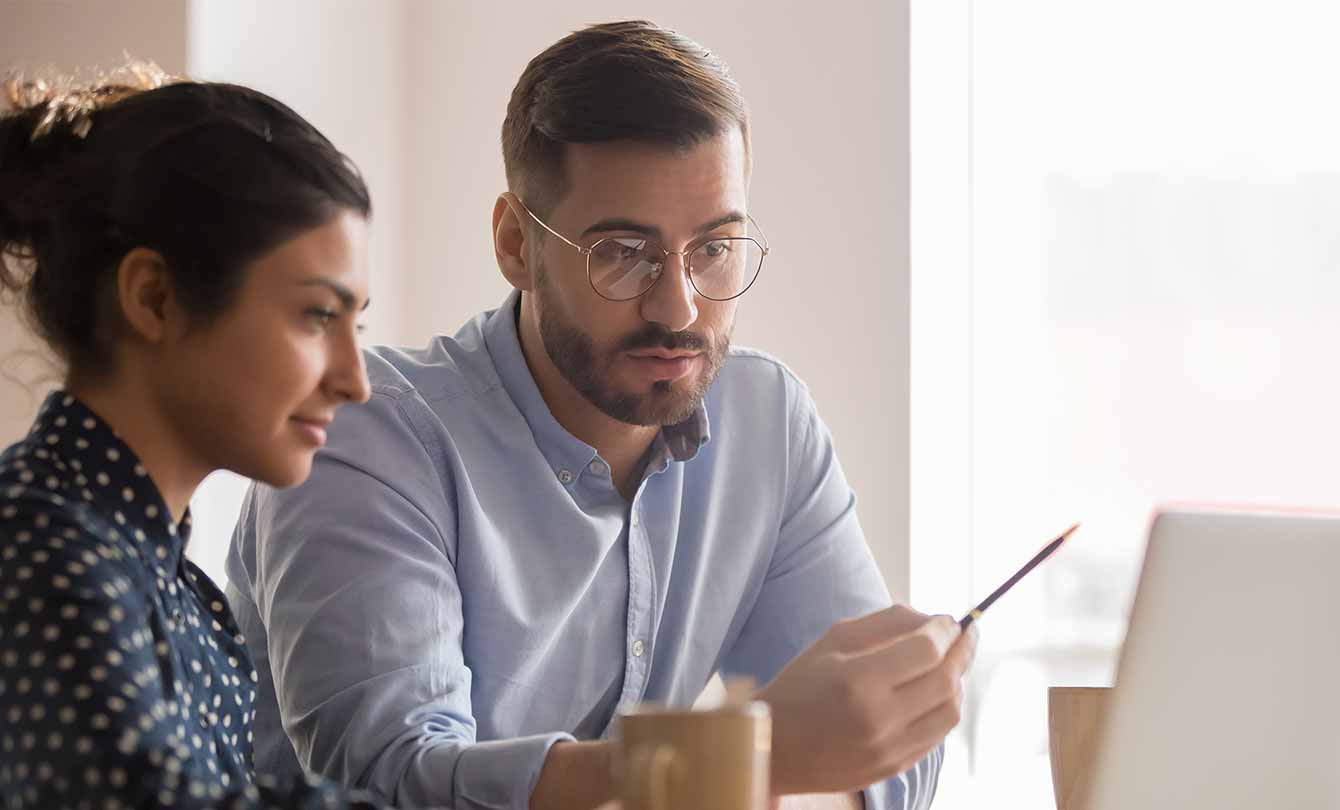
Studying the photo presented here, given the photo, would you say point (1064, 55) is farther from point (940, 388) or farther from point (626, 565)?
point (626, 565)

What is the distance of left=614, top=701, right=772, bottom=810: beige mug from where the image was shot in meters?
0.72

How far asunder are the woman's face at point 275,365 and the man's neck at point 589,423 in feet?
1.90

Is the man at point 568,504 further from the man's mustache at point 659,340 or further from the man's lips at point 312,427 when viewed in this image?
the man's lips at point 312,427

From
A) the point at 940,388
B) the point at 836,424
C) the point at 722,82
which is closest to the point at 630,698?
the point at 722,82

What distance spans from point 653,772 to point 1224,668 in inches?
18.1

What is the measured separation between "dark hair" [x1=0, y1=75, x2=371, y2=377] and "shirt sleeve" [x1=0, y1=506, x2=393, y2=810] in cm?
19

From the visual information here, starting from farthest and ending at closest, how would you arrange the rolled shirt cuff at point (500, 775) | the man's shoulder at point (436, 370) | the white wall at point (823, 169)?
the white wall at point (823, 169) → the man's shoulder at point (436, 370) → the rolled shirt cuff at point (500, 775)

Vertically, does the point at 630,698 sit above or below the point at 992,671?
above

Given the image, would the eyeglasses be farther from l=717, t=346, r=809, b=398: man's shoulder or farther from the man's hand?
the man's hand

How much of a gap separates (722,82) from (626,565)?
0.54 m

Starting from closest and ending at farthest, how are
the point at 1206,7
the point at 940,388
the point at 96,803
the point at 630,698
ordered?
the point at 96,803
the point at 630,698
the point at 940,388
the point at 1206,7

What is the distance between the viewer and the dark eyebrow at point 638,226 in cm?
150

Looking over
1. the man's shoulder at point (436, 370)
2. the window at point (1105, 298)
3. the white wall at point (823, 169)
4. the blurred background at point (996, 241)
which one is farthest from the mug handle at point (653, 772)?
the window at point (1105, 298)

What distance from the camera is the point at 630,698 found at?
5.10 feet
